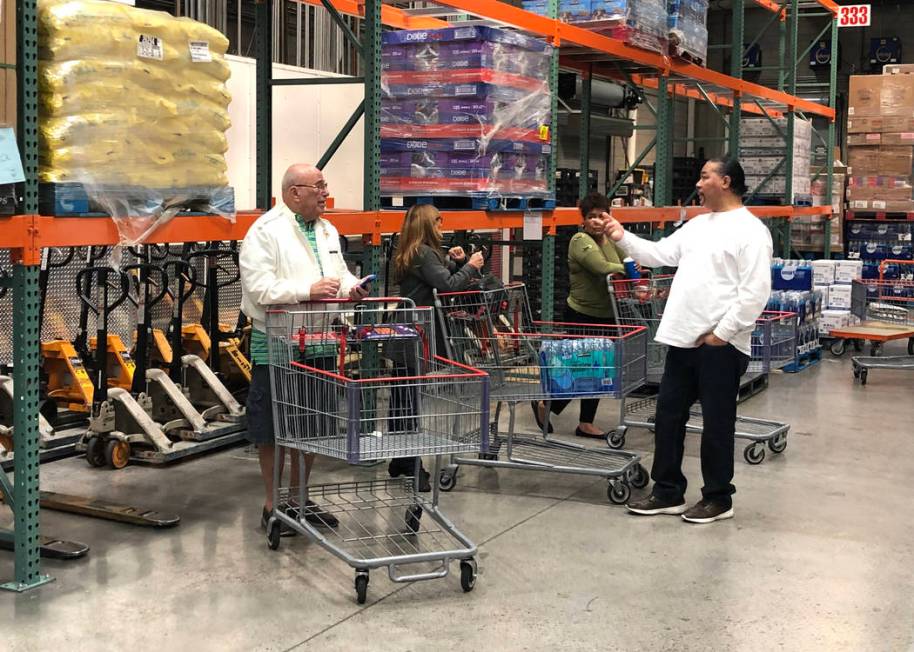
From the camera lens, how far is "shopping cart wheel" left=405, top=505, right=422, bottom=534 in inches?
205

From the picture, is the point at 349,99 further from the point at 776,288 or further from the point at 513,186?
the point at 776,288

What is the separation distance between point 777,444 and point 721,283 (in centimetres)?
224

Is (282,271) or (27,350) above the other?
(282,271)

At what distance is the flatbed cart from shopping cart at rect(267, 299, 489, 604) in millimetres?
6440

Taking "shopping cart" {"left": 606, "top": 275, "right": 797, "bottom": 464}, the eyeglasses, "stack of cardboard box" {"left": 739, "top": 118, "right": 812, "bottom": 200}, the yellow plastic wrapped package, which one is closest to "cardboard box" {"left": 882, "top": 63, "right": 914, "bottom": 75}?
"stack of cardboard box" {"left": 739, "top": 118, "right": 812, "bottom": 200}

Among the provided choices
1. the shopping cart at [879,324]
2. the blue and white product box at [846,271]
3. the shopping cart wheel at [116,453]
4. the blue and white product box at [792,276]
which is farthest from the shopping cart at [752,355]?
the blue and white product box at [846,271]

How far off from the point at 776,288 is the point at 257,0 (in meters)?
6.74

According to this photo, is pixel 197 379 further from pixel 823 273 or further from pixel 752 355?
pixel 823 273

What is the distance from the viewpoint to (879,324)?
12273mm

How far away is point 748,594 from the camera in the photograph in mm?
4684

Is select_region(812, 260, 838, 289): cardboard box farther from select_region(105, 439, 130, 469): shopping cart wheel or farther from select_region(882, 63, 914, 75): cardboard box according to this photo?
select_region(105, 439, 130, 469): shopping cart wheel

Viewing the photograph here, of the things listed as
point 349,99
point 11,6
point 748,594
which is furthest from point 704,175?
point 349,99

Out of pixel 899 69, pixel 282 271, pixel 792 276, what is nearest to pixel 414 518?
pixel 282 271

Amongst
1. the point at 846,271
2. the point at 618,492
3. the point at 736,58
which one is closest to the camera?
the point at 618,492
